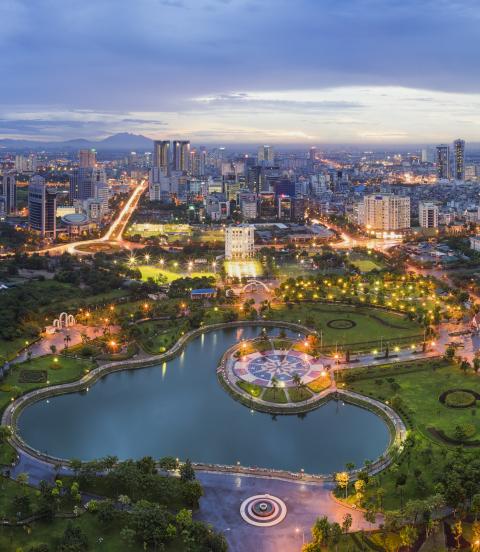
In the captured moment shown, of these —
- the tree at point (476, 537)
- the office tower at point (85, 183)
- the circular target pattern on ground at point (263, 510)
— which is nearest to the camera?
the tree at point (476, 537)

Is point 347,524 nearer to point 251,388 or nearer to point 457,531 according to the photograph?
point 457,531

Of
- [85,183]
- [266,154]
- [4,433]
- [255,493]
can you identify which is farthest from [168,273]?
[266,154]

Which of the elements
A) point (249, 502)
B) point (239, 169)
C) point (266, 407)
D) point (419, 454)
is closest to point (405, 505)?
point (419, 454)

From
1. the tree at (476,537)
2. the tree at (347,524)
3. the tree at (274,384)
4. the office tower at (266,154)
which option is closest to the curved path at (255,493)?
the tree at (347,524)

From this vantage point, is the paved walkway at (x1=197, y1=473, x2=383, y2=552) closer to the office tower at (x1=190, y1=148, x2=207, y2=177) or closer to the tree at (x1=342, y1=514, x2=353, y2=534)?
the tree at (x1=342, y1=514, x2=353, y2=534)

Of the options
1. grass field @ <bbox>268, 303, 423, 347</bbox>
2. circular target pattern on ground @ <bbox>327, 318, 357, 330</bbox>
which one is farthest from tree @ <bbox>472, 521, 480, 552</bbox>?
circular target pattern on ground @ <bbox>327, 318, 357, 330</bbox>

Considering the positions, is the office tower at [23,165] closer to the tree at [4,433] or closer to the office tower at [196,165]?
the office tower at [196,165]

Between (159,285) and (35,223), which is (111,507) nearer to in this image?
(159,285)
